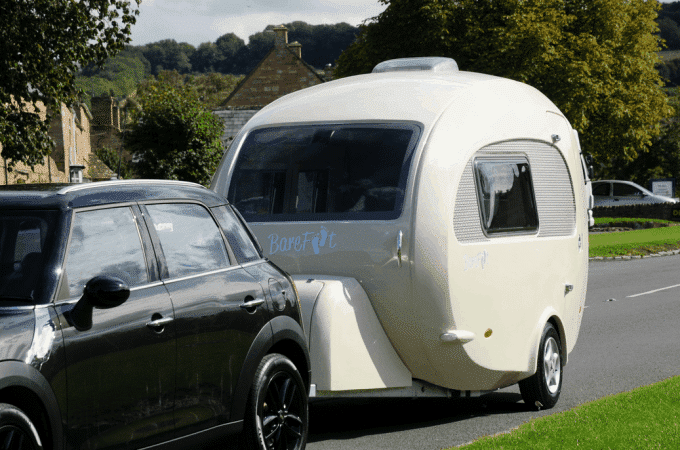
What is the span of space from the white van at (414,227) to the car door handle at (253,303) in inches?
46.5

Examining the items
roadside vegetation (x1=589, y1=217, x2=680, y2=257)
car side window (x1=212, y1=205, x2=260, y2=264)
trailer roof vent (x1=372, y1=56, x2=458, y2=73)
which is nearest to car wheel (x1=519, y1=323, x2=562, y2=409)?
trailer roof vent (x1=372, y1=56, x2=458, y2=73)

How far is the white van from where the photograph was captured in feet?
24.1

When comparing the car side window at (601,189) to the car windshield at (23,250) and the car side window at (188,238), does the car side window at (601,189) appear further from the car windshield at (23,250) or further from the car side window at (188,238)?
the car windshield at (23,250)

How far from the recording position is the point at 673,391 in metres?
8.35

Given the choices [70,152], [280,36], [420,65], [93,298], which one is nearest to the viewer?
[93,298]

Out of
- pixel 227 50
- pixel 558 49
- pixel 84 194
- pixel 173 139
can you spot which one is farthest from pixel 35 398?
pixel 227 50

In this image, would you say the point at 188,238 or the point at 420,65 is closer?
the point at 188,238

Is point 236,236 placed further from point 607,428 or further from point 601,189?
point 601,189

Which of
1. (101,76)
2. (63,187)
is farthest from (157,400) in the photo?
(101,76)

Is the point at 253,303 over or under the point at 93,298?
under

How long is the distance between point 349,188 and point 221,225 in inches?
81.2

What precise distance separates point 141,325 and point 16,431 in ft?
3.09

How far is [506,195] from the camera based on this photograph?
27.6ft

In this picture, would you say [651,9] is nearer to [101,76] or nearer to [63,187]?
[63,187]
